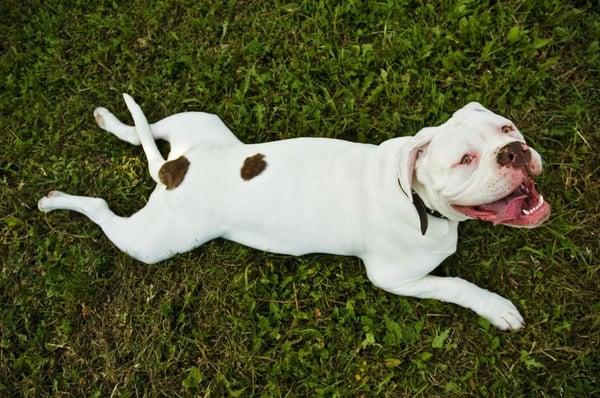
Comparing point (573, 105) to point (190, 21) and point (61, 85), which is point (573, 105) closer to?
point (190, 21)

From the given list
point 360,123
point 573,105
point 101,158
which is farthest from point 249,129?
point 573,105

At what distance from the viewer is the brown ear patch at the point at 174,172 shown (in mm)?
4086

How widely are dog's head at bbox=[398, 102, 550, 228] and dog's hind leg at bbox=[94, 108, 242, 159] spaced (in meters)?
1.73

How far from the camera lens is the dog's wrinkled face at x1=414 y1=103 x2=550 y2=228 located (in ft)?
9.96

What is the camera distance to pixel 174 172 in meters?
4.12

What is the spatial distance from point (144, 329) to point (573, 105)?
3849mm

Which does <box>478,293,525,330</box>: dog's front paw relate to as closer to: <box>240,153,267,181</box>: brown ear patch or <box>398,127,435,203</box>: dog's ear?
<box>398,127,435,203</box>: dog's ear

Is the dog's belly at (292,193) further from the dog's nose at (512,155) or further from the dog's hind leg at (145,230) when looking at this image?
the dog's nose at (512,155)

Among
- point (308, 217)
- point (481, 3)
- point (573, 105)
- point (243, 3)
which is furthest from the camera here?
point (243, 3)

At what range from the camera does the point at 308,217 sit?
3848 mm

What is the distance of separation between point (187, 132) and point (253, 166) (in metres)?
0.87

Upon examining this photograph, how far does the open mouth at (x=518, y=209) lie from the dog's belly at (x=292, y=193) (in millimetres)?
816

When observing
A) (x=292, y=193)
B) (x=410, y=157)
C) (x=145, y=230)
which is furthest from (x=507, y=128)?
(x=145, y=230)

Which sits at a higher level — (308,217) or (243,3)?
(243,3)
